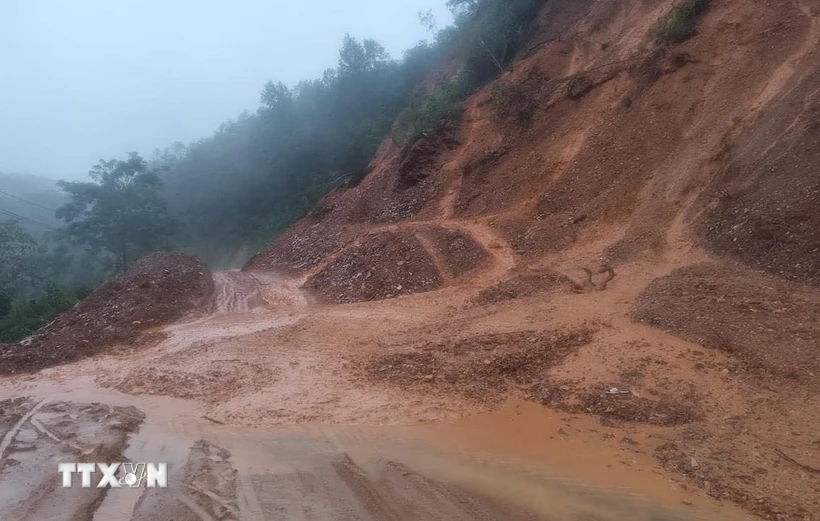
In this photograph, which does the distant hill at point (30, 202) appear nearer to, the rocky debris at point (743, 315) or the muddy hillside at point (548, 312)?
the muddy hillside at point (548, 312)

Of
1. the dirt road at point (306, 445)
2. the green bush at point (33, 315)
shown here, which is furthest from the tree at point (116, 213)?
the dirt road at point (306, 445)

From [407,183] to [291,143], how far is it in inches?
771

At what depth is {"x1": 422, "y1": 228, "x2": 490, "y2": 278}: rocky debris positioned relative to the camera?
1327 cm

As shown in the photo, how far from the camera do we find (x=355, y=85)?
3762 cm

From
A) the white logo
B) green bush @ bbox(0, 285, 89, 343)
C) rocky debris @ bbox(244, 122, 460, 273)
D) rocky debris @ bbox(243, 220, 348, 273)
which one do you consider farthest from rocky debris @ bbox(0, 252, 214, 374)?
the white logo

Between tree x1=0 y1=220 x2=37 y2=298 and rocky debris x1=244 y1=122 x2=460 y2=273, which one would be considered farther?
tree x1=0 y1=220 x2=37 y2=298

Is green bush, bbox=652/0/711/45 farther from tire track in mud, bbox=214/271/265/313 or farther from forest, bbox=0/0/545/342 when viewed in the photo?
tire track in mud, bbox=214/271/265/313

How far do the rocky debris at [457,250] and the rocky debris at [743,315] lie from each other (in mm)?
4466

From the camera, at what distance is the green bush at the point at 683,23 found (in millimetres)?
15914

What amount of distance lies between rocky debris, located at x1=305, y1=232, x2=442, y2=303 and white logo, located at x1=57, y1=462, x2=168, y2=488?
7.53m

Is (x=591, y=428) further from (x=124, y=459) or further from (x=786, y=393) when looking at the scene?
(x=124, y=459)

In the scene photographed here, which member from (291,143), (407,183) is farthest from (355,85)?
Result: (407,183)

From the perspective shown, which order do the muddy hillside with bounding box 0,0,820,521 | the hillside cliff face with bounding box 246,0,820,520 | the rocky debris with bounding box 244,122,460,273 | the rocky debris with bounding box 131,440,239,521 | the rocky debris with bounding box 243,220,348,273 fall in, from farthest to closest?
1. the rocky debris with bounding box 244,122,460,273
2. the rocky debris with bounding box 243,220,348,273
3. the hillside cliff face with bounding box 246,0,820,520
4. the muddy hillside with bounding box 0,0,820,521
5. the rocky debris with bounding box 131,440,239,521

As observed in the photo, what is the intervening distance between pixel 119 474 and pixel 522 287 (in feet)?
24.2
